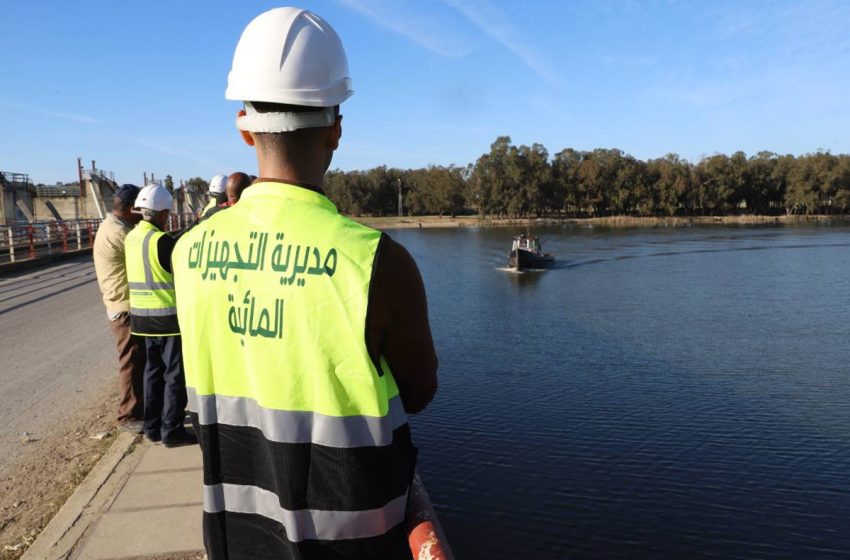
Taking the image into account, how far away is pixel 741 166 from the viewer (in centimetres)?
10731

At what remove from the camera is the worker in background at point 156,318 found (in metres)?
4.98

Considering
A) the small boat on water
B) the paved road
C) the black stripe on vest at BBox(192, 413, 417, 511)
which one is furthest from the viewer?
the small boat on water

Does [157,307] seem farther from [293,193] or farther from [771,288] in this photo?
[771,288]

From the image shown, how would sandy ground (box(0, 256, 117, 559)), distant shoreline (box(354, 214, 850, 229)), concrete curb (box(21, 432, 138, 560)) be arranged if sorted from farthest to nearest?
distant shoreline (box(354, 214, 850, 229)), sandy ground (box(0, 256, 117, 559)), concrete curb (box(21, 432, 138, 560))

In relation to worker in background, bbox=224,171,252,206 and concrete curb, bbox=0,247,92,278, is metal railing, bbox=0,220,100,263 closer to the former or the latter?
concrete curb, bbox=0,247,92,278

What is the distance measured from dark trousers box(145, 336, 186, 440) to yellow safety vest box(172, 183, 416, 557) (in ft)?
12.1

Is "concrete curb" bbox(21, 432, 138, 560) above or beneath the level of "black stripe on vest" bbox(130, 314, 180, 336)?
beneath

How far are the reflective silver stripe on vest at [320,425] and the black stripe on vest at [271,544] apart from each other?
244 mm

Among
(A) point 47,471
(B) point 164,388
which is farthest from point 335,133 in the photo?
(A) point 47,471

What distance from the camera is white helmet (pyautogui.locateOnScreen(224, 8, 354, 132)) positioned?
59.7 inches

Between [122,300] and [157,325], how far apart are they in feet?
3.00

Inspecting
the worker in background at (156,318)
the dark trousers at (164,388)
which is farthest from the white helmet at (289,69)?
the dark trousers at (164,388)

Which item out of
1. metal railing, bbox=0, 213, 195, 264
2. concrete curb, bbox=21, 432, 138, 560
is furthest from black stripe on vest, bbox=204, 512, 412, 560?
metal railing, bbox=0, 213, 195, 264

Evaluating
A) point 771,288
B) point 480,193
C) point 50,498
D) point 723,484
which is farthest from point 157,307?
point 480,193
